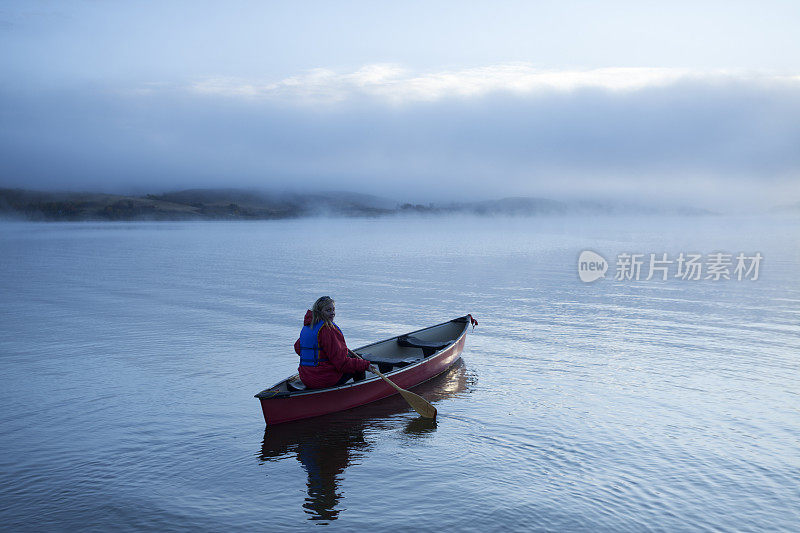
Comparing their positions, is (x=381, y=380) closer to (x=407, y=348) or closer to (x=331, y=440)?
(x=331, y=440)

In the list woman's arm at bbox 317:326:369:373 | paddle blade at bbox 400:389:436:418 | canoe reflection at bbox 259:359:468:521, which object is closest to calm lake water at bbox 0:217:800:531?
canoe reflection at bbox 259:359:468:521

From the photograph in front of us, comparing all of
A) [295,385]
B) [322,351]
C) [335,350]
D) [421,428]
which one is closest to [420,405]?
[421,428]

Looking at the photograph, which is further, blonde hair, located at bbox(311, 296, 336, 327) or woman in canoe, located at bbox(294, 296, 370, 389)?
woman in canoe, located at bbox(294, 296, 370, 389)

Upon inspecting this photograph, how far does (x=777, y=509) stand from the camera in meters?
8.59

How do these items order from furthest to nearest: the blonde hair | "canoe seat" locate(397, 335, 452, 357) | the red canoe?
"canoe seat" locate(397, 335, 452, 357)
the blonde hair
the red canoe

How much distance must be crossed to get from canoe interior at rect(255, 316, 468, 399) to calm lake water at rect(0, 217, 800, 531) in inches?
34.7

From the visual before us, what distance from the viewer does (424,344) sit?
1697 cm

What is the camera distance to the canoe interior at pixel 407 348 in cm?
1518

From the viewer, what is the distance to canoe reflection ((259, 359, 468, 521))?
9180mm

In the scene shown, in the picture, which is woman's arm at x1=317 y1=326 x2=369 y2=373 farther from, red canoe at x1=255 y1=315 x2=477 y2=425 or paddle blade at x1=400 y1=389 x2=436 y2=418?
paddle blade at x1=400 y1=389 x2=436 y2=418

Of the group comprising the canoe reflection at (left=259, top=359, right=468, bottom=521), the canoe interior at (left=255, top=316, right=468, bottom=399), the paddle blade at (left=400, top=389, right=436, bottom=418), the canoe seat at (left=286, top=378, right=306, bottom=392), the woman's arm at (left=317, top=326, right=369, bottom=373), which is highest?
the woman's arm at (left=317, top=326, right=369, bottom=373)

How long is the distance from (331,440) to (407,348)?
5999mm

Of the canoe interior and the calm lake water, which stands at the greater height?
the canoe interior

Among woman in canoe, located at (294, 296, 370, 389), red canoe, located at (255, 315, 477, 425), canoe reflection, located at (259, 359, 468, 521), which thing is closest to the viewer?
canoe reflection, located at (259, 359, 468, 521)
